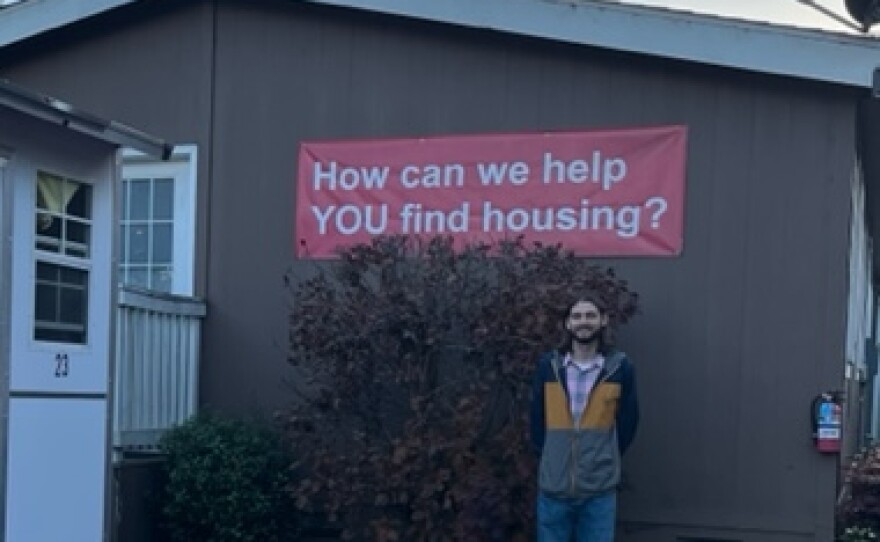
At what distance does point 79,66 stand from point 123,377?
2.79 metres

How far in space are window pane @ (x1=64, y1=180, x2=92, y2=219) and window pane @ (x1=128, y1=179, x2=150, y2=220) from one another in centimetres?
227

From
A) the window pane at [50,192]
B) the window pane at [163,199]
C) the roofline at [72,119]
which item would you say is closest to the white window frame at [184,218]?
the window pane at [163,199]

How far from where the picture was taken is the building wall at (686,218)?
316 inches

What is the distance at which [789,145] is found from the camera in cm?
812

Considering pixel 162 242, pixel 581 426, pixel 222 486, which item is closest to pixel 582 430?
pixel 581 426

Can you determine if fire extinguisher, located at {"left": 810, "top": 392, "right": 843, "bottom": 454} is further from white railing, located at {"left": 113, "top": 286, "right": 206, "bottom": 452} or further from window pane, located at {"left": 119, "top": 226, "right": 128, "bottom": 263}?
window pane, located at {"left": 119, "top": 226, "right": 128, "bottom": 263}

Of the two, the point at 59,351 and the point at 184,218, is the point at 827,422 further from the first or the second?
the point at 184,218

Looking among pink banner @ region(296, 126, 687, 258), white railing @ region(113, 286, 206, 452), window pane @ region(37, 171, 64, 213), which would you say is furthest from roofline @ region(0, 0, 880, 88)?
window pane @ region(37, 171, 64, 213)

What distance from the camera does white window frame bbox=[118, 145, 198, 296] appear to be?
30.7ft

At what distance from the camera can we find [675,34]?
8133 millimetres

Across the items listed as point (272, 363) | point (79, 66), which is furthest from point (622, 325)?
point (79, 66)

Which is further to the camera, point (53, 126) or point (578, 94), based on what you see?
point (578, 94)

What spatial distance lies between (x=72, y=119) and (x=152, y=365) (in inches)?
→ 96.3

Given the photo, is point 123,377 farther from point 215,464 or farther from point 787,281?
point 787,281
